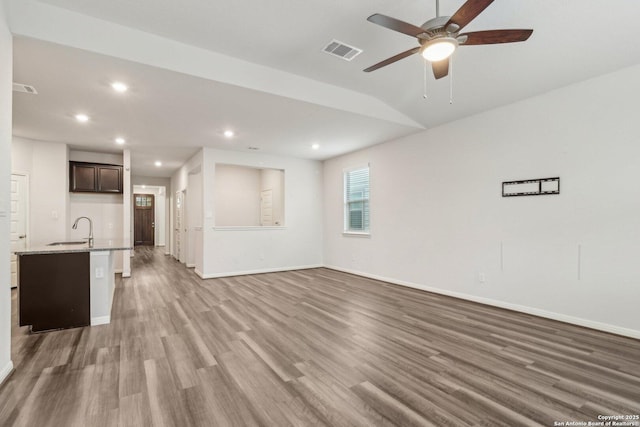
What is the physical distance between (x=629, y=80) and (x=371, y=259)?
175 inches

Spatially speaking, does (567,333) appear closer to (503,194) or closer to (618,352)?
(618,352)

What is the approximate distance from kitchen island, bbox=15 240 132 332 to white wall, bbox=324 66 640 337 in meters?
4.49

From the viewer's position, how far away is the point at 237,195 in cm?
888

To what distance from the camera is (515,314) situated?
3.79 meters

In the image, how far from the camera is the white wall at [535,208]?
315 centimetres

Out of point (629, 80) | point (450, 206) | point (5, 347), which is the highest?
point (629, 80)

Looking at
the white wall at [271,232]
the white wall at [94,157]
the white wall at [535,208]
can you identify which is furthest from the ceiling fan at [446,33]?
the white wall at [94,157]

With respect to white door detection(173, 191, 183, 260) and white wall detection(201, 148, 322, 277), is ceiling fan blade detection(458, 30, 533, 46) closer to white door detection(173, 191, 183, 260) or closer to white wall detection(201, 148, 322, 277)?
white wall detection(201, 148, 322, 277)

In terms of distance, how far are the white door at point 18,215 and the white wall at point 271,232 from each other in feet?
10.1

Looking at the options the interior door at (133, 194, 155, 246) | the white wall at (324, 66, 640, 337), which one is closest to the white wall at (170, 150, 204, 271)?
the white wall at (324, 66, 640, 337)

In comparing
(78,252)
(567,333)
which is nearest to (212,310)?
(78,252)

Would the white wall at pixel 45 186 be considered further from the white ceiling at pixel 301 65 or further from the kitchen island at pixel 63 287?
the kitchen island at pixel 63 287

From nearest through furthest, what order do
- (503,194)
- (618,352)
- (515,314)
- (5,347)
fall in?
1. (5,347)
2. (618,352)
3. (515,314)
4. (503,194)

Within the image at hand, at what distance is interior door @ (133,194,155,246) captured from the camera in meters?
13.1
